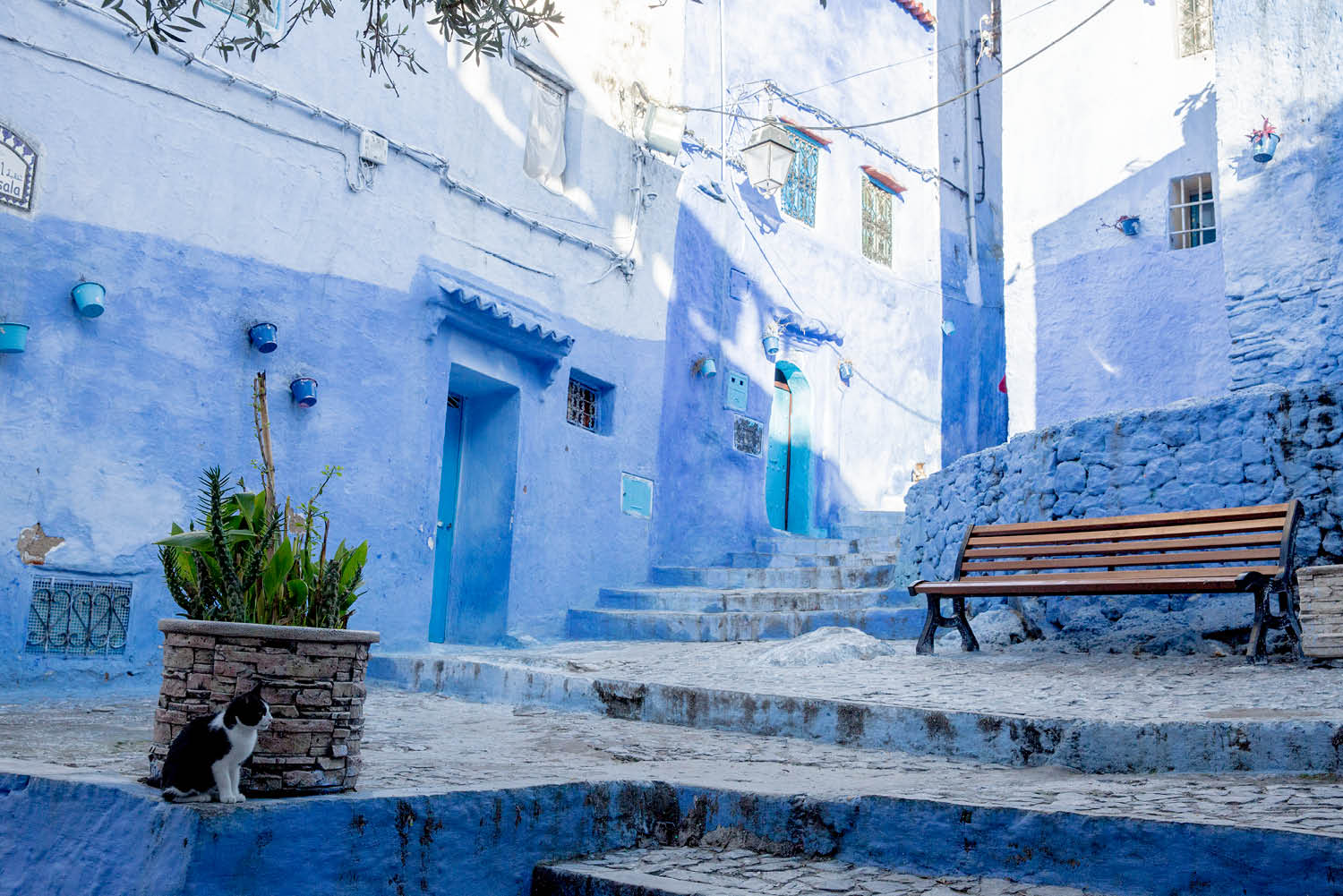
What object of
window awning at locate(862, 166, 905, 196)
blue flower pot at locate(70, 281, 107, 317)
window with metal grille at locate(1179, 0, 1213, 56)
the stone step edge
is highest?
window with metal grille at locate(1179, 0, 1213, 56)

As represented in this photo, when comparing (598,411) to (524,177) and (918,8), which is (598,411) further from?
(918,8)

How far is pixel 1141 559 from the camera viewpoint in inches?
250

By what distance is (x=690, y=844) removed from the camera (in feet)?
10.5

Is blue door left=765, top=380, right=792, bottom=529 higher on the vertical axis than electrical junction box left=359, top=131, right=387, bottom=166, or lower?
lower

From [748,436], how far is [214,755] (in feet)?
31.9

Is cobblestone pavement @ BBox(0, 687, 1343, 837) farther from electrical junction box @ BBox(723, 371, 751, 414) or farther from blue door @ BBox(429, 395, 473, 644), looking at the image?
electrical junction box @ BBox(723, 371, 751, 414)

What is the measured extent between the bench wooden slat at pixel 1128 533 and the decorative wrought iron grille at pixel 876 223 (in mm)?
7636

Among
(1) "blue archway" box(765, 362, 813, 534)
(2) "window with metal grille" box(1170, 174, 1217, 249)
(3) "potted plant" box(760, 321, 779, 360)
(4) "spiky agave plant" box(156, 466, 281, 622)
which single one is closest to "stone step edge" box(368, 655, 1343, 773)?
(4) "spiky agave plant" box(156, 466, 281, 622)

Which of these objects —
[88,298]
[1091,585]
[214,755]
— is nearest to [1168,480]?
[1091,585]

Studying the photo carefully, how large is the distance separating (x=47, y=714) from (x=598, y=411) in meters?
5.94

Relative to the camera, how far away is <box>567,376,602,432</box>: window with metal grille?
10.0 m

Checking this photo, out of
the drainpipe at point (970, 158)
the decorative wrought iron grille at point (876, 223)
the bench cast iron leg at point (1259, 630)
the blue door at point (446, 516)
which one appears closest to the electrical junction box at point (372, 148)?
the blue door at point (446, 516)

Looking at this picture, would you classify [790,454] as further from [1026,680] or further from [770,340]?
[1026,680]

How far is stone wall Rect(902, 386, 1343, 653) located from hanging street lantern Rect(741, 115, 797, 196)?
437cm
